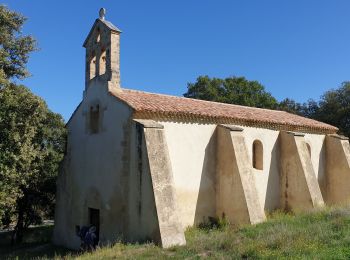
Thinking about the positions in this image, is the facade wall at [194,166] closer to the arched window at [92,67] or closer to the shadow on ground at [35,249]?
the shadow on ground at [35,249]

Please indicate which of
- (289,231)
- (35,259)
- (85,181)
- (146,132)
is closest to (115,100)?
(146,132)

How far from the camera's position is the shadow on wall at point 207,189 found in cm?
1520

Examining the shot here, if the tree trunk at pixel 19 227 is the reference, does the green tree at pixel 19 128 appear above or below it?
above

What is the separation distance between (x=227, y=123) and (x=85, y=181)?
6561mm

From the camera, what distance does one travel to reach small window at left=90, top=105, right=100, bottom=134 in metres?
16.4

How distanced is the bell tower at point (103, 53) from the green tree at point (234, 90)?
71.8 feet

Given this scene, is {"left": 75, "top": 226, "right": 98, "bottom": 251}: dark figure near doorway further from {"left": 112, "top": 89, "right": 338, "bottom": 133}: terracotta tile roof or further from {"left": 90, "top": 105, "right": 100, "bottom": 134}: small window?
{"left": 112, "top": 89, "right": 338, "bottom": 133}: terracotta tile roof

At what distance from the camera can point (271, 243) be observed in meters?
10.1

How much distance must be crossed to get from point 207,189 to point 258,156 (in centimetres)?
376

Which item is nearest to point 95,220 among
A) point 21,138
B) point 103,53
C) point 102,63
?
point 21,138

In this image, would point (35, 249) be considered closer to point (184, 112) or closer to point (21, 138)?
point (21, 138)

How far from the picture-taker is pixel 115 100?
15.0 m

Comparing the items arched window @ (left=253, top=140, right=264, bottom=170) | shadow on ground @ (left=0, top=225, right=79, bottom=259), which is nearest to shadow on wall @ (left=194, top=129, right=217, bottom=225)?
arched window @ (left=253, top=140, right=264, bottom=170)

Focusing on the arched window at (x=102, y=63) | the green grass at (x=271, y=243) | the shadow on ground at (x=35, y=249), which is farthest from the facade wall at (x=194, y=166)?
the shadow on ground at (x=35, y=249)
